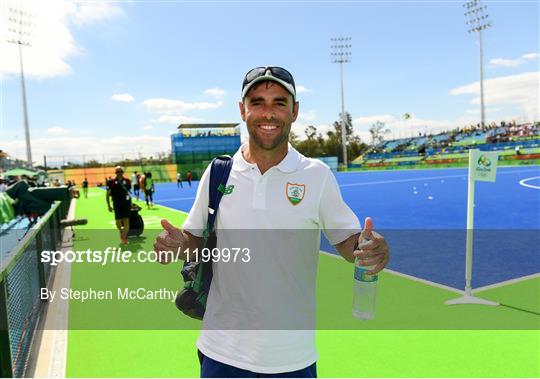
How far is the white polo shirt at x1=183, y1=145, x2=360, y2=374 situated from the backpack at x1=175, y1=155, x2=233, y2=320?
0.15 ft

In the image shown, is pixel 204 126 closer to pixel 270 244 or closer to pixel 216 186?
pixel 216 186

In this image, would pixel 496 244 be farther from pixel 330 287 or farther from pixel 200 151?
pixel 200 151

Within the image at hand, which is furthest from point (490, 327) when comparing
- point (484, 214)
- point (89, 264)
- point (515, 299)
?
point (484, 214)

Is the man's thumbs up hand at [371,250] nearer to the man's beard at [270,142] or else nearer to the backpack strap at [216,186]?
the man's beard at [270,142]

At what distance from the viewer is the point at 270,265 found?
6.75ft

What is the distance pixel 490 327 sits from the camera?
5152mm

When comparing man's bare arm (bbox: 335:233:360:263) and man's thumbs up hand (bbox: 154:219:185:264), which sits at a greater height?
man's thumbs up hand (bbox: 154:219:185:264)

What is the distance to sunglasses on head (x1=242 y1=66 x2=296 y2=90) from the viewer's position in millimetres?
2135

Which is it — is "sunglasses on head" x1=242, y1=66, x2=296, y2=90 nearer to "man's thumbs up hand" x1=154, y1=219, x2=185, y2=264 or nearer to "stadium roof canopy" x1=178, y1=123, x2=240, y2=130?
"man's thumbs up hand" x1=154, y1=219, x2=185, y2=264

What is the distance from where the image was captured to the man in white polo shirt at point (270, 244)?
2.04 meters

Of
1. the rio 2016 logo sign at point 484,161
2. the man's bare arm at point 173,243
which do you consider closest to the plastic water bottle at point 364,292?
the man's bare arm at point 173,243

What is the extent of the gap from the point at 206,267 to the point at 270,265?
0.40m

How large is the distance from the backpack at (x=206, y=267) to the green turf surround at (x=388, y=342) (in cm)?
236

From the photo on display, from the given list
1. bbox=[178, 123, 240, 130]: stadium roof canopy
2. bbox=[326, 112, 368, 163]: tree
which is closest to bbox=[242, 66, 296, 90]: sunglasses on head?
bbox=[178, 123, 240, 130]: stadium roof canopy
